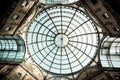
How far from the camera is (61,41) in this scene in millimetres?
37281

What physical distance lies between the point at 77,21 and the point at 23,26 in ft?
26.1

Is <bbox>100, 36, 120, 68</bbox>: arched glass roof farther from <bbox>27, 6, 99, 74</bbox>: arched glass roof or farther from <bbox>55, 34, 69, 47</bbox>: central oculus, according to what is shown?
<bbox>55, 34, 69, 47</bbox>: central oculus

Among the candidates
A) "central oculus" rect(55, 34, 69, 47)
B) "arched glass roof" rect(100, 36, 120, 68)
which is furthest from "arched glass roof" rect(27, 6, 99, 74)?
"arched glass roof" rect(100, 36, 120, 68)

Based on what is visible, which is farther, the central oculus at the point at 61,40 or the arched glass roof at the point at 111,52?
the central oculus at the point at 61,40

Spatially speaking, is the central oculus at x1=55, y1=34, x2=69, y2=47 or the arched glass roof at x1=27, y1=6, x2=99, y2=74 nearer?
the arched glass roof at x1=27, y1=6, x2=99, y2=74

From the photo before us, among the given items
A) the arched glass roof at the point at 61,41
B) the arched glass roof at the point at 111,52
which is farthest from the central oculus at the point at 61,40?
the arched glass roof at the point at 111,52

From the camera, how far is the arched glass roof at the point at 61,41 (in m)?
35.2

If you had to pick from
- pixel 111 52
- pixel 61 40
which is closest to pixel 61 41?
pixel 61 40

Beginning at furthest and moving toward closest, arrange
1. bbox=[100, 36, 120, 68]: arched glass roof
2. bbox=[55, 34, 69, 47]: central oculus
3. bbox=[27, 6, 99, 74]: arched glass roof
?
bbox=[55, 34, 69, 47]: central oculus, bbox=[27, 6, 99, 74]: arched glass roof, bbox=[100, 36, 120, 68]: arched glass roof

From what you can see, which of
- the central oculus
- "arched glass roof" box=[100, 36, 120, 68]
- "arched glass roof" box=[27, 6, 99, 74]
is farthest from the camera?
the central oculus

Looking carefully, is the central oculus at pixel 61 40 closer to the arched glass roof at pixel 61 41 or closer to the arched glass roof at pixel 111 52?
the arched glass roof at pixel 61 41

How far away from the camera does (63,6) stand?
33719 mm

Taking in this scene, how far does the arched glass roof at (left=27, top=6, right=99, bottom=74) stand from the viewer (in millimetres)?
35156

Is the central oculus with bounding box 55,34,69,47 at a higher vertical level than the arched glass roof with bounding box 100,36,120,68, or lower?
higher
